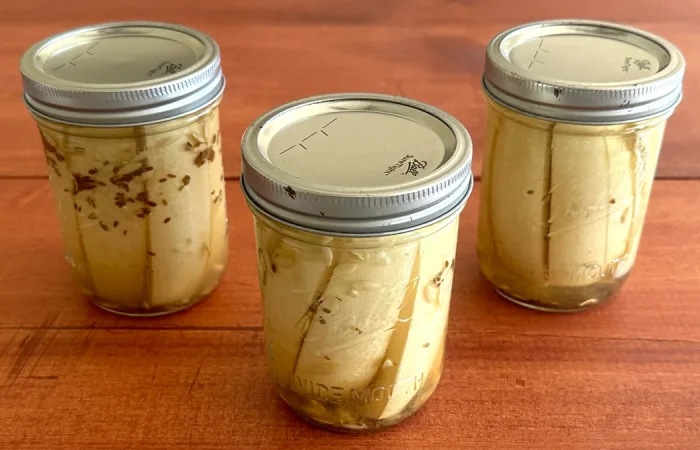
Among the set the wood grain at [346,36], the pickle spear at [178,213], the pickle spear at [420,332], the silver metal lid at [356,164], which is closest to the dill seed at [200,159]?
the pickle spear at [178,213]

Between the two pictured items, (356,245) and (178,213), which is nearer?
(356,245)

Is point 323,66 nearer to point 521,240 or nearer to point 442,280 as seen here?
point 521,240

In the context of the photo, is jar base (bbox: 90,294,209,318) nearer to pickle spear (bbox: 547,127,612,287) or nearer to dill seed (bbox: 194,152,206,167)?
dill seed (bbox: 194,152,206,167)

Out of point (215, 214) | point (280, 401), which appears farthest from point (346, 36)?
point (280, 401)

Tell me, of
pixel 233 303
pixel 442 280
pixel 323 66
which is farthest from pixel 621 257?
pixel 323 66

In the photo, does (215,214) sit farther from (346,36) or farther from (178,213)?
(346,36)

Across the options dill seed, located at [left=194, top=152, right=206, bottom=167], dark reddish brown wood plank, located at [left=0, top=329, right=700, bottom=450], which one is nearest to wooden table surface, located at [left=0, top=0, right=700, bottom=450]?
dark reddish brown wood plank, located at [left=0, top=329, right=700, bottom=450]
